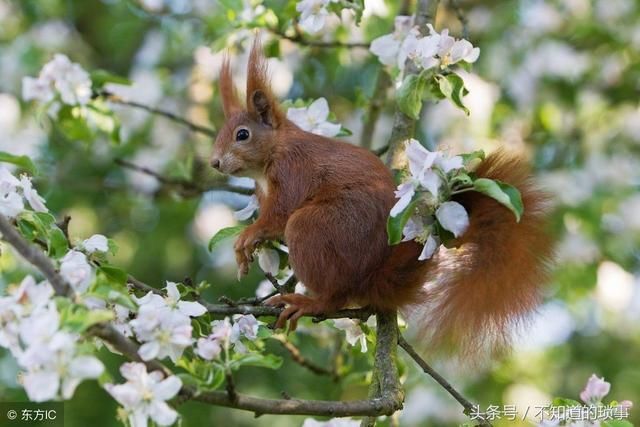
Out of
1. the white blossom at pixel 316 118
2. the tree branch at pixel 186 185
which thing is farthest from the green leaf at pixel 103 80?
the white blossom at pixel 316 118

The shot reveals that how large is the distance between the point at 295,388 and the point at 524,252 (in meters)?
2.27

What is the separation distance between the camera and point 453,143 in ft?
14.7

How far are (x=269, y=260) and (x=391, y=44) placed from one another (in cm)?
72

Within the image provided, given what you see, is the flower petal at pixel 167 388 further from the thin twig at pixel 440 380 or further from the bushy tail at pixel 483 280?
the bushy tail at pixel 483 280

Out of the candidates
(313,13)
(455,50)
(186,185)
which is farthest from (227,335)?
(186,185)

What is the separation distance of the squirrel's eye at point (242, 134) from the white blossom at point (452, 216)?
1.08 meters

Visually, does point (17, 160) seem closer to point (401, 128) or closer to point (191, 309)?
point (191, 309)

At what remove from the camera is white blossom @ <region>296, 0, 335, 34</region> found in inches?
112

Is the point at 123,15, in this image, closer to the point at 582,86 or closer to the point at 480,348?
the point at 582,86

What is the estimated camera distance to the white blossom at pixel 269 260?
2.74m

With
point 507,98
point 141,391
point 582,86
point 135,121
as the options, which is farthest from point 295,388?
point 141,391

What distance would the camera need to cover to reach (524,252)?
2.55 m

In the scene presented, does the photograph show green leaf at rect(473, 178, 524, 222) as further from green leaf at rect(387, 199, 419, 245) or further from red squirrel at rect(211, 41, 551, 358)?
red squirrel at rect(211, 41, 551, 358)

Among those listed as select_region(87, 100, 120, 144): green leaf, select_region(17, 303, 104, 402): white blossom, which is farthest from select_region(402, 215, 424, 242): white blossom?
select_region(87, 100, 120, 144): green leaf
